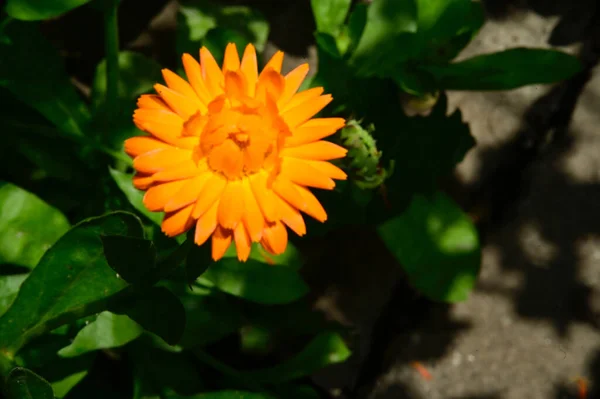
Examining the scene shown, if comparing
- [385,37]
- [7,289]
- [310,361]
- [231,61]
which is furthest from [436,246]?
[7,289]

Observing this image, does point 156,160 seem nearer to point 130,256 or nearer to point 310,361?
point 130,256

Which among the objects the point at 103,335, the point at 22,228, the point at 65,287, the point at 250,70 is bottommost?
the point at 103,335

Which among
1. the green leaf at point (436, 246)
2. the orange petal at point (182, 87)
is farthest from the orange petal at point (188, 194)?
the green leaf at point (436, 246)

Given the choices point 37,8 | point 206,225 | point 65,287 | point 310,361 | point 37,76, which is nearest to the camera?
point 206,225

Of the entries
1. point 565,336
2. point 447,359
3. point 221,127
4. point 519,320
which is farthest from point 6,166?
point 565,336

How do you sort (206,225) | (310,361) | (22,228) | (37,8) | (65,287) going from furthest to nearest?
(310,361) → (22,228) → (37,8) → (65,287) → (206,225)

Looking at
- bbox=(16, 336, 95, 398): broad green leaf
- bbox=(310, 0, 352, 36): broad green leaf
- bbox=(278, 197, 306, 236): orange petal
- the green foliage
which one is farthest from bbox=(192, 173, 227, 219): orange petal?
bbox=(310, 0, 352, 36): broad green leaf

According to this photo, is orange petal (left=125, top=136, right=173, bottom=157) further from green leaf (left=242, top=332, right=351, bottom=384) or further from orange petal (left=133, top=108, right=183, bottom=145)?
green leaf (left=242, top=332, right=351, bottom=384)
